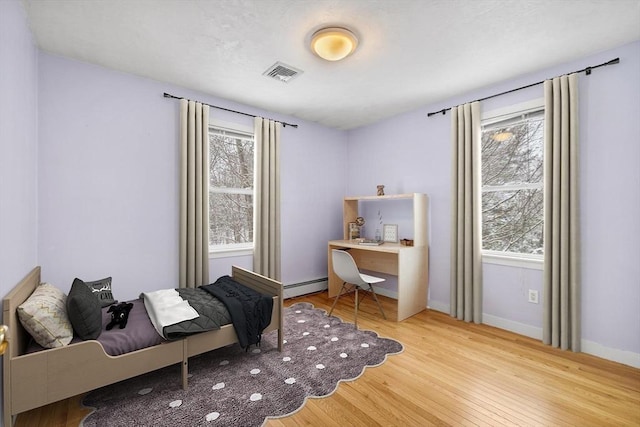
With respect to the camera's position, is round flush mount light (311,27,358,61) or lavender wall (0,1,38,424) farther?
round flush mount light (311,27,358,61)

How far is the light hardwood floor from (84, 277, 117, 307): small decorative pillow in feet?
2.61

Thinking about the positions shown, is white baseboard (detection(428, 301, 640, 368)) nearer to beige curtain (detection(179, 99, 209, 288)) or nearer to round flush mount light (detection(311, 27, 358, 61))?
beige curtain (detection(179, 99, 209, 288))

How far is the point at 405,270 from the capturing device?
3.28 metres

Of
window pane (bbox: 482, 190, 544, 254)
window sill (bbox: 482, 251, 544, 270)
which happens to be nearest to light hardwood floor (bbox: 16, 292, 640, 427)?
window sill (bbox: 482, 251, 544, 270)

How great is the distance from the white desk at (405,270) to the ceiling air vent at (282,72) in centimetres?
210

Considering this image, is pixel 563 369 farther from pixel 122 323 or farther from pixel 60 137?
pixel 60 137

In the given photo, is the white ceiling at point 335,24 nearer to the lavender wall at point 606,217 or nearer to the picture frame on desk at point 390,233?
the lavender wall at point 606,217

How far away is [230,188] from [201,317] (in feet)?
6.02

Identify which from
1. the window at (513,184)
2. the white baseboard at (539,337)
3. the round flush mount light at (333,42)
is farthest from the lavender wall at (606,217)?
the round flush mount light at (333,42)

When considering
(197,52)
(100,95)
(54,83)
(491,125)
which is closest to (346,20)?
(197,52)

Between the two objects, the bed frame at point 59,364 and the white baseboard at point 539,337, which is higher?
the bed frame at point 59,364

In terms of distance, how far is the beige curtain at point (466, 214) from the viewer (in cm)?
312

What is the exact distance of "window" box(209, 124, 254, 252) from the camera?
137 inches

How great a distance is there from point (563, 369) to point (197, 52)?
3.90 meters
